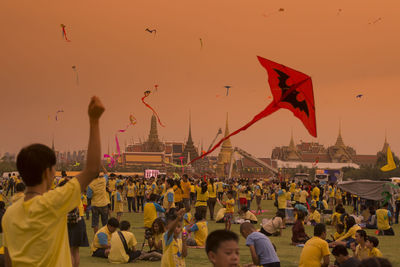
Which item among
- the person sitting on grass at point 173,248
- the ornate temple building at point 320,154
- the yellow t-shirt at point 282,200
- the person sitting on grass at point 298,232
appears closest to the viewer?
the person sitting on grass at point 173,248

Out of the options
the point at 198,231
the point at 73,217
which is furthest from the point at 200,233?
the point at 73,217

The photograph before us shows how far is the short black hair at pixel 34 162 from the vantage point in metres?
2.74

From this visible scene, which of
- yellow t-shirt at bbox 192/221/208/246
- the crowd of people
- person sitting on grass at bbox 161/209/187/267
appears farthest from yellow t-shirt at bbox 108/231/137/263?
person sitting on grass at bbox 161/209/187/267

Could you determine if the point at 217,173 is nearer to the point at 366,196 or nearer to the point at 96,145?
the point at 366,196

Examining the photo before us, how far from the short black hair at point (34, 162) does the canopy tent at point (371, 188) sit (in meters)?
22.3

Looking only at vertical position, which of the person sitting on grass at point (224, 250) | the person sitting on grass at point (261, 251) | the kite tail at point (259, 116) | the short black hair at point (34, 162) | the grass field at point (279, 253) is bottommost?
the grass field at point (279, 253)

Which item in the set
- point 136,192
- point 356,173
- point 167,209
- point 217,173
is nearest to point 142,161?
point 217,173

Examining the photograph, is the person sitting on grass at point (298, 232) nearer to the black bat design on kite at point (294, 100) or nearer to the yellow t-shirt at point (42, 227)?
the black bat design on kite at point (294, 100)

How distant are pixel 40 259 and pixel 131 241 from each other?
884 centimetres

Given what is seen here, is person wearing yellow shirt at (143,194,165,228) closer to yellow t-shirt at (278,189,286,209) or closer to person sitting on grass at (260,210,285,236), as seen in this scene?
person sitting on grass at (260,210,285,236)

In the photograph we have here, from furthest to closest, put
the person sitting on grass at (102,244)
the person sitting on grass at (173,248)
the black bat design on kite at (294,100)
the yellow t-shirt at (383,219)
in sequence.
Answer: the yellow t-shirt at (383,219) → the person sitting on grass at (102,244) → the person sitting on grass at (173,248) → the black bat design on kite at (294,100)

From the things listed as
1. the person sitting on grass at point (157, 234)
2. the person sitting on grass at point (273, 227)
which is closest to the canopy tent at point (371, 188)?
the person sitting on grass at point (273, 227)

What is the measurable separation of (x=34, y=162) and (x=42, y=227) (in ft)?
1.03

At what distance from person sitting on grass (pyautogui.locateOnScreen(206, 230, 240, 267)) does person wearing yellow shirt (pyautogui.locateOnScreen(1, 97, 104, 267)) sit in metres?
0.85
